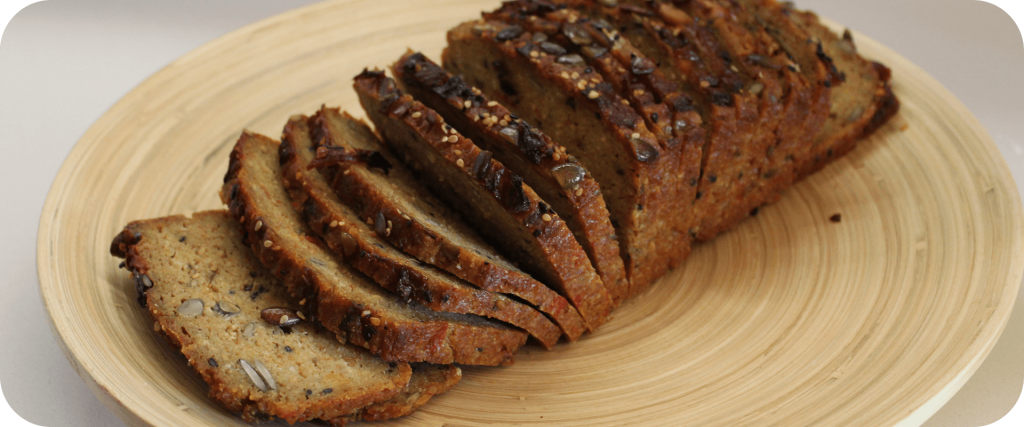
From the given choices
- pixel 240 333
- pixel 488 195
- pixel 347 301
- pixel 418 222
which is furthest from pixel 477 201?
pixel 240 333

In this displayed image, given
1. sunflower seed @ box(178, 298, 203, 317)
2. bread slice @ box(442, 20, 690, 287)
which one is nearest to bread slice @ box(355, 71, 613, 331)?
bread slice @ box(442, 20, 690, 287)

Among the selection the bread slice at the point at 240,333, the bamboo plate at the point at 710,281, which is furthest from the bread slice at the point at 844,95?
the bread slice at the point at 240,333

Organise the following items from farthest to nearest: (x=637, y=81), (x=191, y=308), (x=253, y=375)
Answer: (x=637, y=81), (x=191, y=308), (x=253, y=375)

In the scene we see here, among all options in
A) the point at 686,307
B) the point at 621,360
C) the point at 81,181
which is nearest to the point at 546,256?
the point at 621,360

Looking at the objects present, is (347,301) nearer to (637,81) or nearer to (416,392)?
(416,392)

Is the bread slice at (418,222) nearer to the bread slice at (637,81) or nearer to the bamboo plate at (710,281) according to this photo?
the bamboo plate at (710,281)
